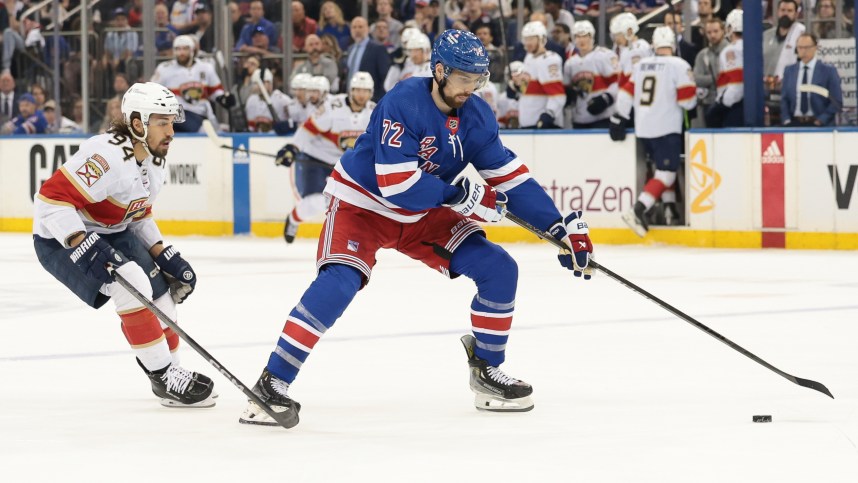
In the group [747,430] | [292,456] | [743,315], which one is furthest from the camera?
[743,315]

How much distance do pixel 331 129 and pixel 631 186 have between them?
8.02ft

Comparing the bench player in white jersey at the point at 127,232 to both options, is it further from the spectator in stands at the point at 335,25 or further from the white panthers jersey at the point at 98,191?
the spectator in stands at the point at 335,25

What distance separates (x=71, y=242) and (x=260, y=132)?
9.19 meters

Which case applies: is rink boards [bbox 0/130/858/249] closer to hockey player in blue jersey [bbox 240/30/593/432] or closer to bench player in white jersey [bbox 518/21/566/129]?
bench player in white jersey [bbox 518/21/566/129]

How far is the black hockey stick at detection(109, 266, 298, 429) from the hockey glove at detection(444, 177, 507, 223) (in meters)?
0.81

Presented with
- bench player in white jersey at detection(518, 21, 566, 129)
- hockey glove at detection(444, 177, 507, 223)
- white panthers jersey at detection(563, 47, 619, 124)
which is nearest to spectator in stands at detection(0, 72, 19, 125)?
bench player in white jersey at detection(518, 21, 566, 129)

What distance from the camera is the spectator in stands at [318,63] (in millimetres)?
13352

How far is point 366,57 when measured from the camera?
13.1 m

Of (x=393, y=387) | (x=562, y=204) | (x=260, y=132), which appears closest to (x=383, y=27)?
(x=260, y=132)

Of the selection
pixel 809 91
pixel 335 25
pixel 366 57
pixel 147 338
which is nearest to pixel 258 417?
pixel 147 338

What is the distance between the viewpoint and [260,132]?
13852mm

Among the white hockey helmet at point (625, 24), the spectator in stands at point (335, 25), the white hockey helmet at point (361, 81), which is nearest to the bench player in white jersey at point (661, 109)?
the white hockey helmet at point (625, 24)

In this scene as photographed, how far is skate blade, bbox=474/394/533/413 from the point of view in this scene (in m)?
4.80

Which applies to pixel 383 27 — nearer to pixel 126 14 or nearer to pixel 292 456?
pixel 126 14
